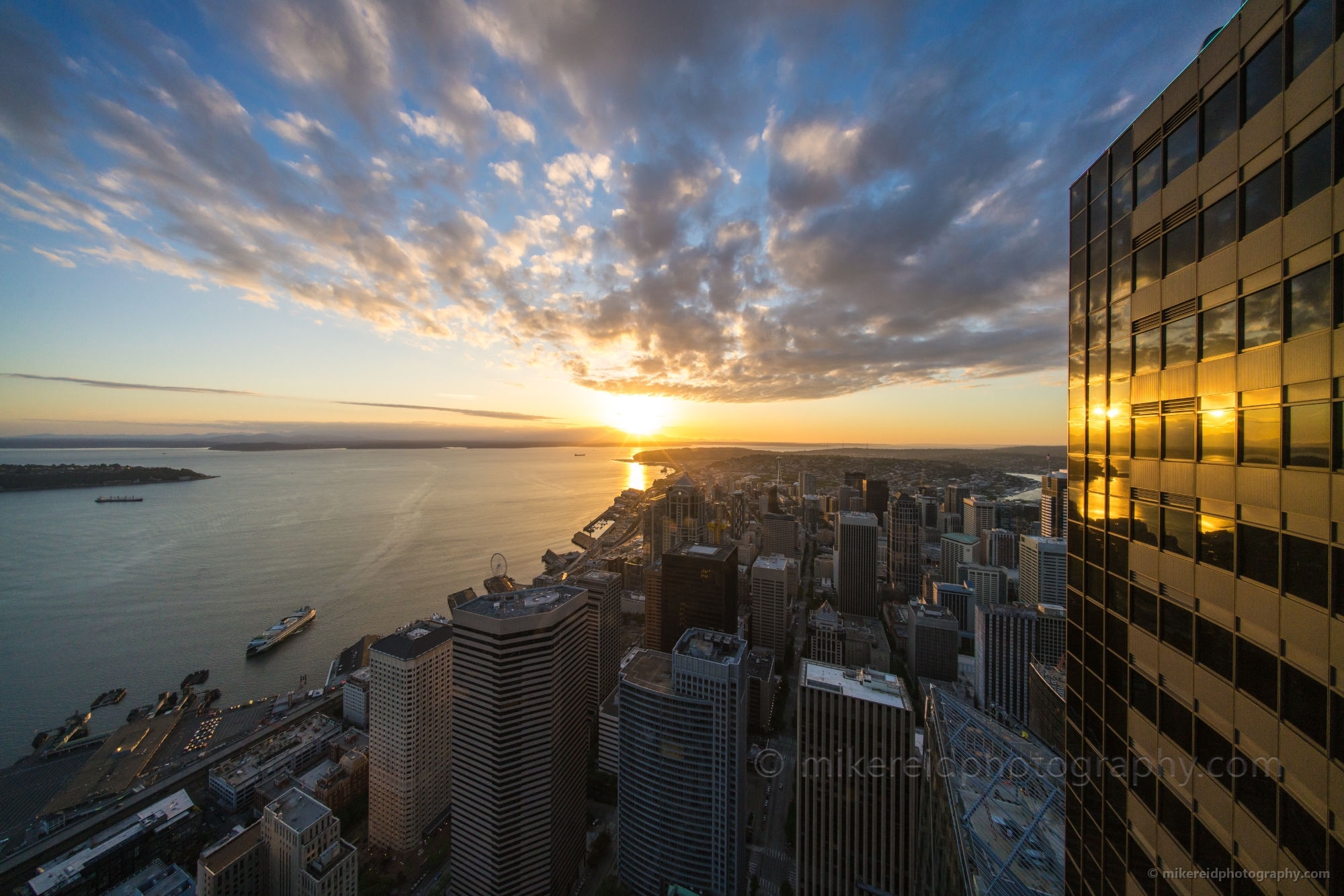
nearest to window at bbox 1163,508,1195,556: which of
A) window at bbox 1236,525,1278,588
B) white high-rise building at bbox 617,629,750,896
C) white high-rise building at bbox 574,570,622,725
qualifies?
window at bbox 1236,525,1278,588

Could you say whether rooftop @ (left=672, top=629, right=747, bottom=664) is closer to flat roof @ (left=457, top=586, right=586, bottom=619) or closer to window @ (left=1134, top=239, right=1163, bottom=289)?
flat roof @ (left=457, top=586, right=586, bottom=619)

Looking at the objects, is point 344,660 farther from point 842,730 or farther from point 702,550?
point 842,730

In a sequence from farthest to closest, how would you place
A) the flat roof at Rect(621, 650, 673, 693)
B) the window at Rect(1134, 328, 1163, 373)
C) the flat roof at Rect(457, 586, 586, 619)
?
the flat roof at Rect(621, 650, 673, 693) → the flat roof at Rect(457, 586, 586, 619) → the window at Rect(1134, 328, 1163, 373)

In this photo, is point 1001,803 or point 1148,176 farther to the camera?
point 1001,803

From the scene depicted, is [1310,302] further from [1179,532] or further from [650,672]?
[650,672]

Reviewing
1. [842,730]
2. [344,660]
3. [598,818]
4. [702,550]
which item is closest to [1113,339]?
[842,730]

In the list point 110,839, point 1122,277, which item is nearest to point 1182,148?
point 1122,277

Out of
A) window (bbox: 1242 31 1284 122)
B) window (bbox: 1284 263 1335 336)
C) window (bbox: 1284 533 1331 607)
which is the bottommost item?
window (bbox: 1284 533 1331 607)
